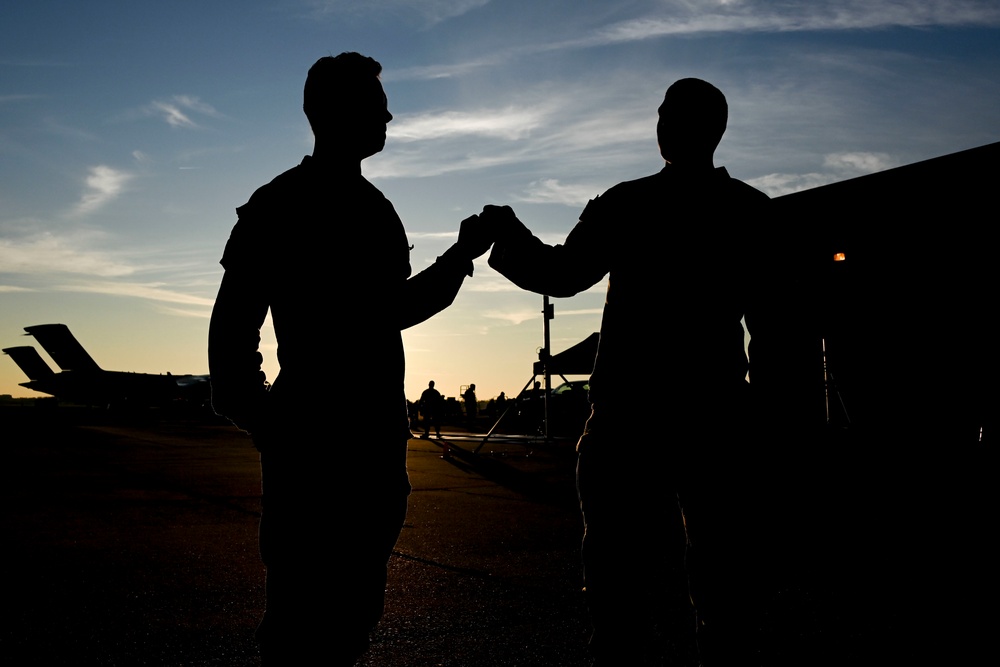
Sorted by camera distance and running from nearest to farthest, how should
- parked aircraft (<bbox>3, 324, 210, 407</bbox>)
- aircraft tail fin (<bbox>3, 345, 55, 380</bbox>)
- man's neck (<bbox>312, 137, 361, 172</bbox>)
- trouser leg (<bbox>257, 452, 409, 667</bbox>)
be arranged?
trouser leg (<bbox>257, 452, 409, 667</bbox>) < man's neck (<bbox>312, 137, 361, 172</bbox>) < parked aircraft (<bbox>3, 324, 210, 407</bbox>) < aircraft tail fin (<bbox>3, 345, 55, 380</bbox>)

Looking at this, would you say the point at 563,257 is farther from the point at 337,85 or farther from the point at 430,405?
the point at 430,405

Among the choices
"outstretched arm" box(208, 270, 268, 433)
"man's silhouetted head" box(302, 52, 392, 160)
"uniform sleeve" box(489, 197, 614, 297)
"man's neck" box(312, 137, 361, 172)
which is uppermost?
"man's silhouetted head" box(302, 52, 392, 160)

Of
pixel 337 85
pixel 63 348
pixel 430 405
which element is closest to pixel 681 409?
pixel 337 85

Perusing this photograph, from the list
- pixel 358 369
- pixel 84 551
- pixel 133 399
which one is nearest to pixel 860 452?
pixel 84 551

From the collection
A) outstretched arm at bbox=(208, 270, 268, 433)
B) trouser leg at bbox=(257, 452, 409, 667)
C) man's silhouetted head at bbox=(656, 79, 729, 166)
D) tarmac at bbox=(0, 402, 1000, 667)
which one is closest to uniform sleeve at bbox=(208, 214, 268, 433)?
outstretched arm at bbox=(208, 270, 268, 433)

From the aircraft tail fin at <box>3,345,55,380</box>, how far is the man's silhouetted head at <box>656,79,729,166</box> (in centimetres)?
7503

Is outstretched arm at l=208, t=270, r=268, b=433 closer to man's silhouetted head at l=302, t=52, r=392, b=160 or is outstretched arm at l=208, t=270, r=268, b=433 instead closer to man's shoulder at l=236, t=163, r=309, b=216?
man's shoulder at l=236, t=163, r=309, b=216

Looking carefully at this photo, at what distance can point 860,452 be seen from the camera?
1089cm

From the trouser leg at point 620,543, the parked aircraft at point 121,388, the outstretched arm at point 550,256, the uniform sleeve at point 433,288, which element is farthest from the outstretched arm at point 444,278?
the parked aircraft at point 121,388

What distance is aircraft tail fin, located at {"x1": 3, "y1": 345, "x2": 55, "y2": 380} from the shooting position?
66.4 meters

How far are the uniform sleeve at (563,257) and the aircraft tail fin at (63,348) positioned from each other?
219ft

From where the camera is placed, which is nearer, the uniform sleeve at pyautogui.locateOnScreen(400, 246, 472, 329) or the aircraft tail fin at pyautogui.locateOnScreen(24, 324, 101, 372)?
the uniform sleeve at pyautogui.locateOnScreen(400, 246, 472, 329)

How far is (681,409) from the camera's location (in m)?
2.42

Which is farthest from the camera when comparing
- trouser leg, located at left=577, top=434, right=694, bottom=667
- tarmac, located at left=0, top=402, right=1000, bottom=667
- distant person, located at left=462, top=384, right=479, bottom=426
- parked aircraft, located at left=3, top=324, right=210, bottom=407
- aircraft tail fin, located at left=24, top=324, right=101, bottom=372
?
aircraft tail fin, located at left=24, top=324, right=101, bottom=372
